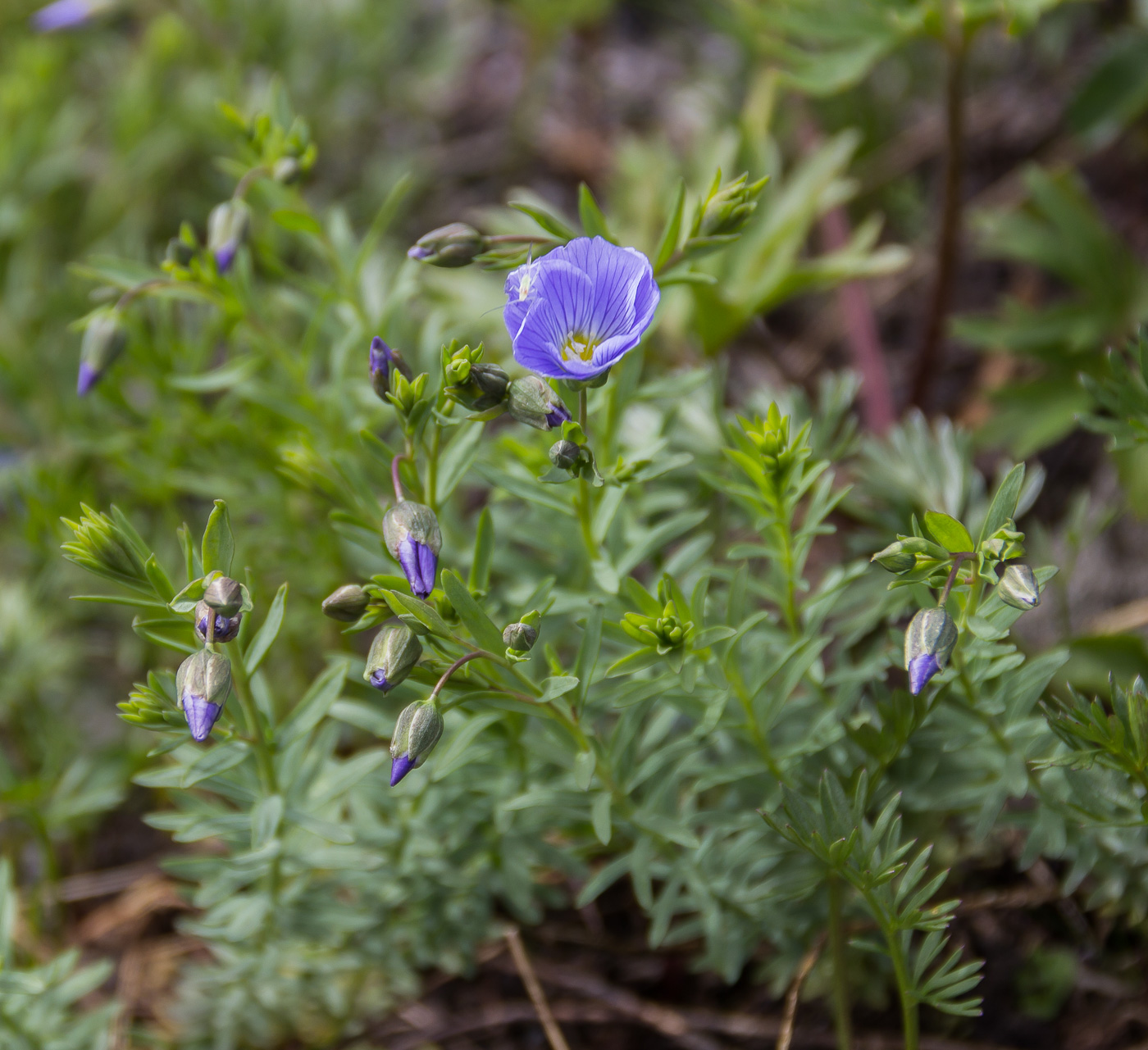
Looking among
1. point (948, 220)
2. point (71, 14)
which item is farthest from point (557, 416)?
point (71, 14)

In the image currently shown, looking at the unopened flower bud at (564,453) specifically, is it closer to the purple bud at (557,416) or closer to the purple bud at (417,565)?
the purple bud at (557,416)

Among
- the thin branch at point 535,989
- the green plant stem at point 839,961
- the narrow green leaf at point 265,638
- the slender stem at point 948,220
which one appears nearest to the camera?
the narrow green leaf at point 265,638

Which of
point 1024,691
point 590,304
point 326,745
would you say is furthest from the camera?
point 326,745

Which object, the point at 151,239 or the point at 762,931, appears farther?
the point at 151,239

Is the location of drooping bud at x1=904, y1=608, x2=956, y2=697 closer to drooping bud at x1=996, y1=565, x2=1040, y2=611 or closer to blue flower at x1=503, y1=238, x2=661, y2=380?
drooping bud at x1=996, y1=565, x2=1040, y2=611

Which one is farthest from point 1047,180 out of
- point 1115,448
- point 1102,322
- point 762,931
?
point 762,931

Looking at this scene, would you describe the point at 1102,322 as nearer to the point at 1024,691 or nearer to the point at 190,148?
the point at 1024,691

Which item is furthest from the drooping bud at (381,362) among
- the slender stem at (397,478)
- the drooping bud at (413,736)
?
the drooping bud at (413,736)
